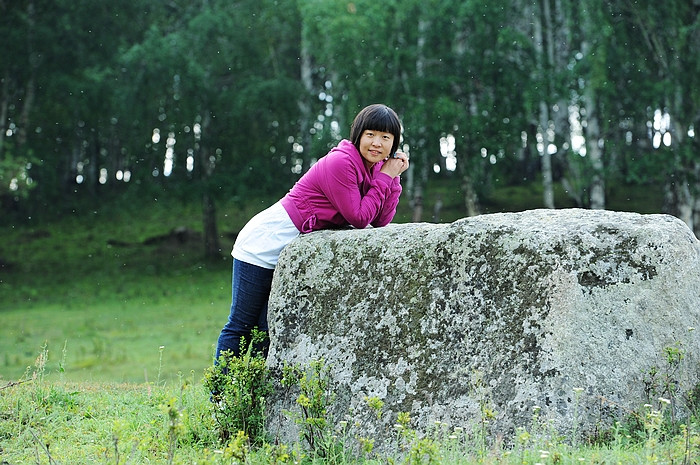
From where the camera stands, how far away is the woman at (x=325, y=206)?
4.80 m

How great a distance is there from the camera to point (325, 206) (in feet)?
16.4

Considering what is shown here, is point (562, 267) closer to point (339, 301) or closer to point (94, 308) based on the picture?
point (339, 301)

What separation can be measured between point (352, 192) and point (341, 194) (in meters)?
0.07

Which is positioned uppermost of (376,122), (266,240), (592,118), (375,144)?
(592,118)

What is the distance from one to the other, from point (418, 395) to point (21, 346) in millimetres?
11883

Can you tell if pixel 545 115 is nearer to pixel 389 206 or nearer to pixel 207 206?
pixel 207 206

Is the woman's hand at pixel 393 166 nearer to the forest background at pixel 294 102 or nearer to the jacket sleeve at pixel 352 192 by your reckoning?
the jacket sleeve at pixel 352 192

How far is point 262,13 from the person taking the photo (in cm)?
2638

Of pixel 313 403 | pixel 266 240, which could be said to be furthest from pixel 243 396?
pixel 266 240

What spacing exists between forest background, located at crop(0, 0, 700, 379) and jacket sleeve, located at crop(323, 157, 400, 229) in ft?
37.7

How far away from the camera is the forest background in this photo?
768 inches

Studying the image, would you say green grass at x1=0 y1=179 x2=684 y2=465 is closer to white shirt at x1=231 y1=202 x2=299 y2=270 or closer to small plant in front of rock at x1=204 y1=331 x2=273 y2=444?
small plant in front of rock at x1=204 y1=331 x2=273 y2=444

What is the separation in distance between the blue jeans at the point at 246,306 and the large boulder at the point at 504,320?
43 cm

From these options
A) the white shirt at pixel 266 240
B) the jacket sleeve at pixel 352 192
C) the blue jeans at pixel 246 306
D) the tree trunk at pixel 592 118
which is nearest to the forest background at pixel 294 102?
the tree trunk at pixel 592 118
